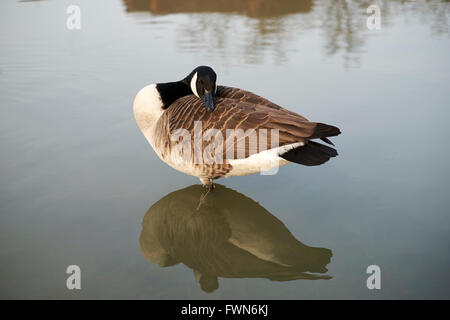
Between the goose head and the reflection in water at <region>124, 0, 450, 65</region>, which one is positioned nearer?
the goose head

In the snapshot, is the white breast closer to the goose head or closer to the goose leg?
the goose head

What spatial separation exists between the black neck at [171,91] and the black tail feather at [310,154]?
1156 mm

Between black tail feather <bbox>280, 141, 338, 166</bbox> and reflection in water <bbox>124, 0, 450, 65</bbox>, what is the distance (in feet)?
11.1

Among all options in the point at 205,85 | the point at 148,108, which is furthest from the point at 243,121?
the point at 148,108

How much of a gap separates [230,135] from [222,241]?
71cm

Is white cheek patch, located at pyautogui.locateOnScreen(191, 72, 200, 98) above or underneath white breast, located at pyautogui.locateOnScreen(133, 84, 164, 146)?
above

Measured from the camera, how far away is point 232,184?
3.53 metres

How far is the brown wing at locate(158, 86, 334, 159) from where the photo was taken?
9.11 feet

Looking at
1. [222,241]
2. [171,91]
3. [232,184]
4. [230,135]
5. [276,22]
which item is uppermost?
[276,22]

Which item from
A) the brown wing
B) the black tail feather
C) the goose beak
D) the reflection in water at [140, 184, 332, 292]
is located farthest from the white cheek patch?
the black tail feather

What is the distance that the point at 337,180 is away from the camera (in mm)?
3398

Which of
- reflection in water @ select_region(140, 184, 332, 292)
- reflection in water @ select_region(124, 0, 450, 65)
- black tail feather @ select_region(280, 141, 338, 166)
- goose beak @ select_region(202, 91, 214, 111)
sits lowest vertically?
reflection in water @ select_region(140, 184, 332, 292)

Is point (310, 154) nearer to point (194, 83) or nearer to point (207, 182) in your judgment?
point (207, 182)

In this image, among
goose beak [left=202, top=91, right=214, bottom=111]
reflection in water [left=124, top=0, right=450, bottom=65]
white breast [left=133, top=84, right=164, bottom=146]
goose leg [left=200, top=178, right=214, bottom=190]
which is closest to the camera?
goose beak [left=202, top=91, right=214, bottom=111]
